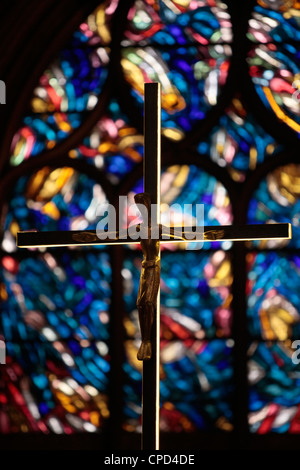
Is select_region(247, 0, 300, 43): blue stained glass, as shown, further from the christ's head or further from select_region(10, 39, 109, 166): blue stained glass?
the christ's head

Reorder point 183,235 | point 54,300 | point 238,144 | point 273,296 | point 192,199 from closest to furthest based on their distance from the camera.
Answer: point 183,235 → point 273,296 → point 54,300 → point 192,199 → point 238,144

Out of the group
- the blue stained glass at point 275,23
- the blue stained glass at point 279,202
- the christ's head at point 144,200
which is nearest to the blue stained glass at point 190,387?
the blue stained glass at point 279,202

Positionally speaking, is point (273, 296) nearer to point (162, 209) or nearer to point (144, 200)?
point (162, 209)

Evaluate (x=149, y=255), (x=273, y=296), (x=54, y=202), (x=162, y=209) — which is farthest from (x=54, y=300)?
(x=149, y=255)

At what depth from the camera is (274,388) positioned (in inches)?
324

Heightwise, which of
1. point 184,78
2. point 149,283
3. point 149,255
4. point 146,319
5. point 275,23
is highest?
point 275,23

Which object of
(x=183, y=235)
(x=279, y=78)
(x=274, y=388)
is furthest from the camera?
(x=279, y=78)

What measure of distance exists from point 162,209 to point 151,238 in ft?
7.06

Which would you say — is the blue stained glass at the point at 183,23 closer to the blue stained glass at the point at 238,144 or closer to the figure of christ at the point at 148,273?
the blue stained glass at the point at 238,144

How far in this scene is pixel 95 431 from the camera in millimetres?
8273

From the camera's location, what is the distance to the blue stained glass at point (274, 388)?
8156mm

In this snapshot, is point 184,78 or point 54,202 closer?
point 54,202
